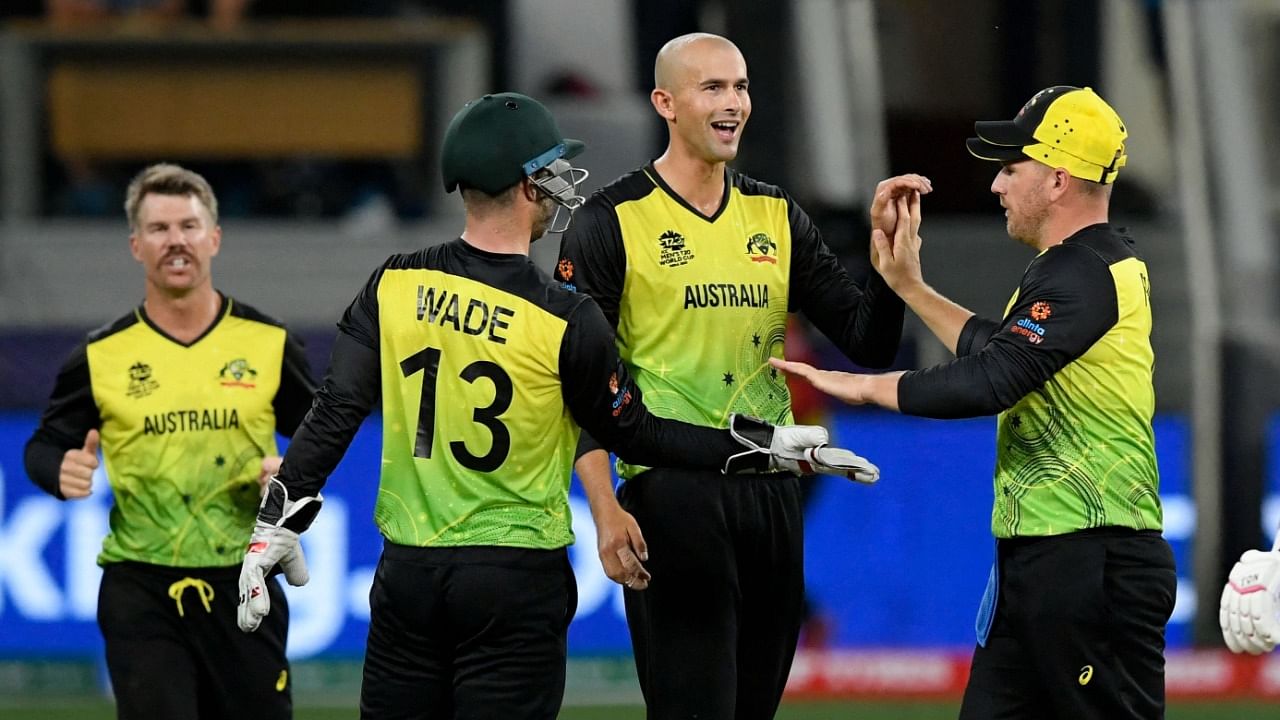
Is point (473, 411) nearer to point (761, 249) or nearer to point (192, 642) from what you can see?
point (761, 249)

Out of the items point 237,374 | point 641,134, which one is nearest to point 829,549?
point 641,134

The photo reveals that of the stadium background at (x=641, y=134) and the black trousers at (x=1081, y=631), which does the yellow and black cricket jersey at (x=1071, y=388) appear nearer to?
the black trousers at (x=1081, y=631)

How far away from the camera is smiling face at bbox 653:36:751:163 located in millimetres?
4980

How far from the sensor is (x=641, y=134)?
11852mm

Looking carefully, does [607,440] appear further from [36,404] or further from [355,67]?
[355,67]

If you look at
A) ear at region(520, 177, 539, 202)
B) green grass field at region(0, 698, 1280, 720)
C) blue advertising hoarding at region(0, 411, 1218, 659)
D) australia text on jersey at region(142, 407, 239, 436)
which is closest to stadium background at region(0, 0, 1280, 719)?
blue advertising hoarding at region(0, 411, 1218, 659)

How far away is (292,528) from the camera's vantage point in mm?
4434

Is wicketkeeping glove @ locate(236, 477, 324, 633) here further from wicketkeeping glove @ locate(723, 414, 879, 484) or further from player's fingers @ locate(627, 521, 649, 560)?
wicketkeeping glove @ locate(723, 414, 879, 484)

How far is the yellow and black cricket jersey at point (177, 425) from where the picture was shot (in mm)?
5418

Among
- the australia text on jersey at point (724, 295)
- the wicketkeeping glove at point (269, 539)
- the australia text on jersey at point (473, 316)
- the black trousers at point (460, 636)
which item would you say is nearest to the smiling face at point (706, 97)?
the australia text on jersey at point (724, 295)

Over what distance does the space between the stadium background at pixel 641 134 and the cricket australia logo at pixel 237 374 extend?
176 inches

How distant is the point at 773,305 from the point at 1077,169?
2.90 feet

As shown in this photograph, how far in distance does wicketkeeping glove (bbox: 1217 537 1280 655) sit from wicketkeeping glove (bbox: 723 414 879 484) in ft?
3.04

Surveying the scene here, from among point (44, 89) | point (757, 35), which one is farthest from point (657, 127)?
point (44, 89)
